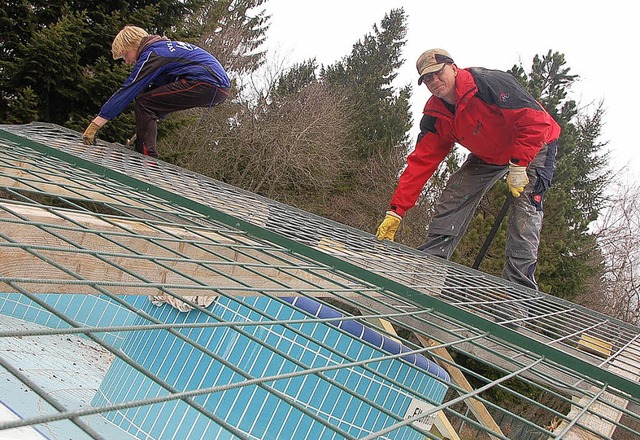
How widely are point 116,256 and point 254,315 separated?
2.54 metres

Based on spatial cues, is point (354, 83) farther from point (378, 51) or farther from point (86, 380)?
point (86, 380)

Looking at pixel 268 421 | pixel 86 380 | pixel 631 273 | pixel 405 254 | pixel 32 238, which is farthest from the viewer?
pixel 631 273

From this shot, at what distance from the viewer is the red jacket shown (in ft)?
10.9

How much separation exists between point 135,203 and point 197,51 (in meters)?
2.64

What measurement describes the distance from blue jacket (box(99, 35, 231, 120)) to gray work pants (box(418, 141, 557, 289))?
2.03 metres

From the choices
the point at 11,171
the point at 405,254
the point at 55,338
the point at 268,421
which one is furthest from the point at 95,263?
the point at 55,338

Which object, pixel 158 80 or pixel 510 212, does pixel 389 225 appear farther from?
pixel 158 80

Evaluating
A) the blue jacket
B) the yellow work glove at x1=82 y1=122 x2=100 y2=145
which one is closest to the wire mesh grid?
the yellow work glove at x1=82 y1=122 x2=100 y2=145

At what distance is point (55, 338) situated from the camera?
4648mm

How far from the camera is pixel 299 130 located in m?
16.1

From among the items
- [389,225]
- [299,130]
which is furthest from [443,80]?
[299,130]

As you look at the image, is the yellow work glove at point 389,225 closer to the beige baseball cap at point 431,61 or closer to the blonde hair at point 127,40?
the beige baseball cap at point 431,61

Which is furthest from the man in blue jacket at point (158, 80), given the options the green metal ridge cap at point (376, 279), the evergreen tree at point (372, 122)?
the evergreen tree at point (372, 122)

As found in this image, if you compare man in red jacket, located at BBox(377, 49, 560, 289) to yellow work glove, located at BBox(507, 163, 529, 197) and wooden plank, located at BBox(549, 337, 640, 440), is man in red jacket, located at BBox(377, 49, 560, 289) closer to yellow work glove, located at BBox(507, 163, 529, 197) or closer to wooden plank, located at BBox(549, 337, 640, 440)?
yellow work glove, located at BBox(507, 163, 529, 197)
